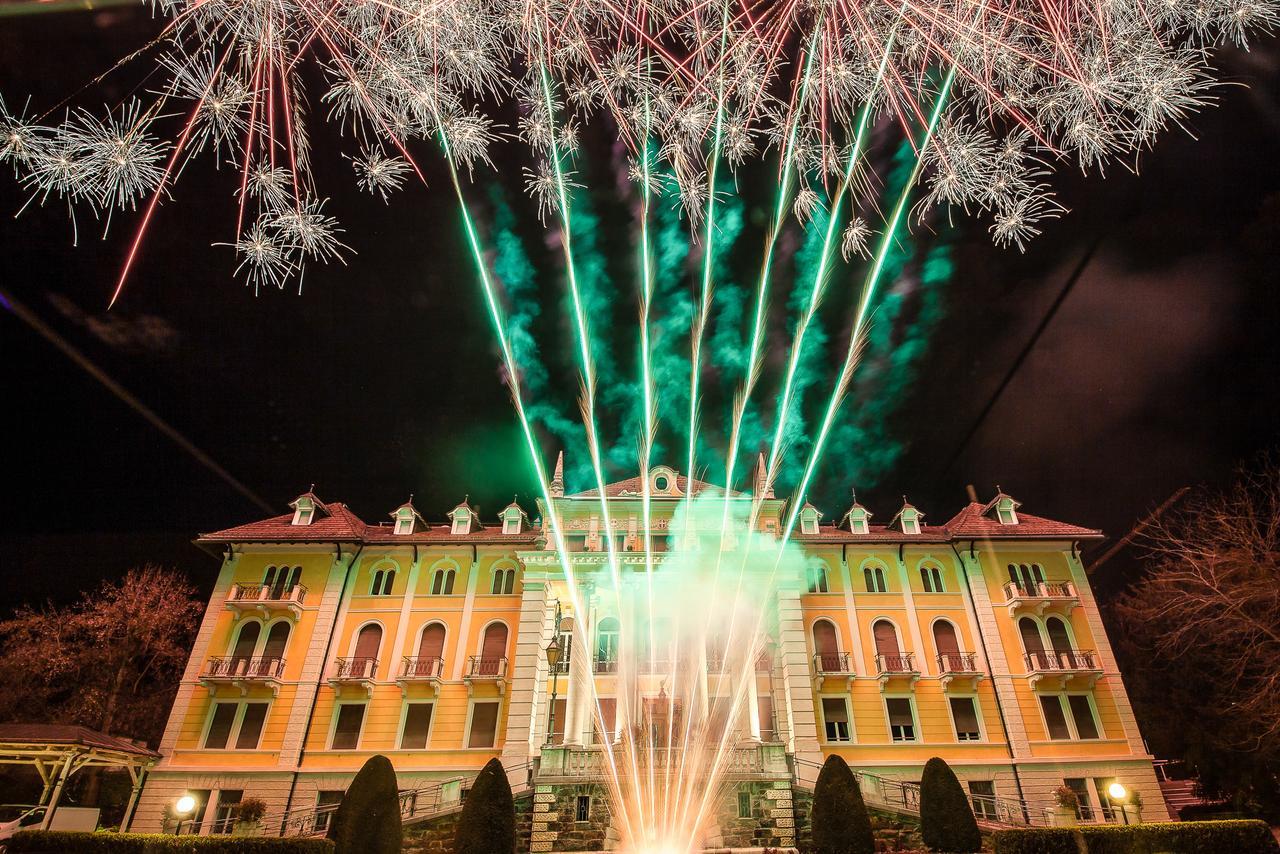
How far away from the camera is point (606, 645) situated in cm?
2506

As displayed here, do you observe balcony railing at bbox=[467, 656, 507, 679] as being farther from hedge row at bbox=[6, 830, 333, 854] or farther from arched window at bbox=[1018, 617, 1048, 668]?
arched window at bbox=[1018, 617, 1048, 668]

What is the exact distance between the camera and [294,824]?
21.7m

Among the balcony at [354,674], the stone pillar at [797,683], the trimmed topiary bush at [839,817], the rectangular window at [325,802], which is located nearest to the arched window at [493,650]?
the balcony at [354,674]

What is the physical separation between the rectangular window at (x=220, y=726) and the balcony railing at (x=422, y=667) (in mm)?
6257

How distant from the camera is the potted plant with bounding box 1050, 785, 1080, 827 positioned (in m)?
21.0

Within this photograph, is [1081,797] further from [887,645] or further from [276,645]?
[276,645]

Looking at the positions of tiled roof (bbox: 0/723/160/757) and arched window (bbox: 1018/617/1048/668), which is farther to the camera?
arched window (bbox: 1018/617/1048/668)

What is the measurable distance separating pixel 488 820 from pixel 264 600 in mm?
15040

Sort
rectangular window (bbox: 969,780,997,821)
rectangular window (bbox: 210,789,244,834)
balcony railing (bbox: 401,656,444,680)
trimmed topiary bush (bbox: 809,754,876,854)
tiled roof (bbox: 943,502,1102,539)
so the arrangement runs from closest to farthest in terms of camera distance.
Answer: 1. trimmed topiary bush (bbox: 809,754,876,854)
2. rectangular window (bbox: 210,789,244,834)
3. rectangular window (bbox: 969,780,997,821)
4. balcony railing (bbox: 401,656,444,680)
5. tiled roof (bbox: 943,502,1102,539)

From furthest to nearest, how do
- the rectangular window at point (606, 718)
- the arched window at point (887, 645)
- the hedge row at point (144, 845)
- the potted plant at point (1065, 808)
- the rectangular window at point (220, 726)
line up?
the arched window at point (887, 645)
the rectangular window at point (220, 726)
the rectangular window at point (606, 718)
the potted plant at point (1065, 808)
the hedge row at point (144, 845)

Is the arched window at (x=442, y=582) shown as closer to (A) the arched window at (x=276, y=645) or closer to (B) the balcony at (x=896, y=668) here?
(A) the arched window at (x=276, y=645)

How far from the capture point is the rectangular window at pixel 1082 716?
2373 cm

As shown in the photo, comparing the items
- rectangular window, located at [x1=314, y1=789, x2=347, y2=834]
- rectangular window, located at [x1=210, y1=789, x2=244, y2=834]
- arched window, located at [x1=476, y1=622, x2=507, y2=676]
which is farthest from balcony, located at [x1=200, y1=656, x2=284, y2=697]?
arched window, located at [x1=476, y1=622, x2=507, y2=676]

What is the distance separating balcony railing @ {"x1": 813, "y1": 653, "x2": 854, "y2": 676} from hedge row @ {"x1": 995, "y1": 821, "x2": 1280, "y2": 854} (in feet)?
28.4
